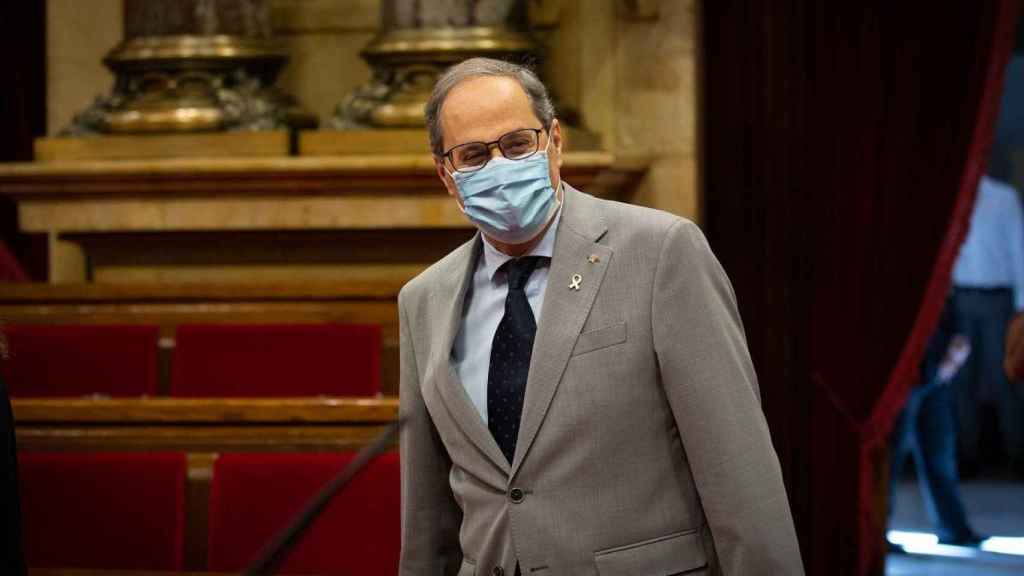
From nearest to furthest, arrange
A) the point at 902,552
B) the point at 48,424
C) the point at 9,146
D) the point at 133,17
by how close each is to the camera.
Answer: the point at 48,424
the point at 133,17
the point at 902,552
the point at 9,146

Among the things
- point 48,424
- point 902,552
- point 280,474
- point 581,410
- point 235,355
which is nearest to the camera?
point 581,410

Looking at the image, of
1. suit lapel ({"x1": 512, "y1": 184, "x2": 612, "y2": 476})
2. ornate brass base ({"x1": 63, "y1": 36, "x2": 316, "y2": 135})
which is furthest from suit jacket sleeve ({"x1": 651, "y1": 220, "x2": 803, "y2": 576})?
ornate brass base ({"x1": 63, "y1": 36, "x2": 316, "y2": 135})

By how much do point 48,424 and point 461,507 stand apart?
166cm

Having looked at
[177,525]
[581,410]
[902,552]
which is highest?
[581,410]

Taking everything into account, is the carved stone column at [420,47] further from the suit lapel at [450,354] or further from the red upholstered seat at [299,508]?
the suit lapel at [450,354]

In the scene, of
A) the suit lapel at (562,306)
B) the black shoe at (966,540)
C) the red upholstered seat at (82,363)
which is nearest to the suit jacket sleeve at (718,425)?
the suit lapel at (562,306)

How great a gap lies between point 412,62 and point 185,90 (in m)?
0.86

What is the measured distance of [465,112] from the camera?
7.59 feet

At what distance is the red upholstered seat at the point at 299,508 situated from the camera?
129 inches

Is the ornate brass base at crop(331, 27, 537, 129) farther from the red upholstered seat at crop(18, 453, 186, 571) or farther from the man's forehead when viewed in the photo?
→ the man's forehead

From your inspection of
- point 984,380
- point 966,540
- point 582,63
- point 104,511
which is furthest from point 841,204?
point 104,511

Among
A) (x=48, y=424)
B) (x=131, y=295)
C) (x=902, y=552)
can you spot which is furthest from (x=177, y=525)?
(x=902, y=552)

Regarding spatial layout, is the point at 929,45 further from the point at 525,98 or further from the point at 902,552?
the point at 525,98

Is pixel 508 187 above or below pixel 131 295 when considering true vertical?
above
